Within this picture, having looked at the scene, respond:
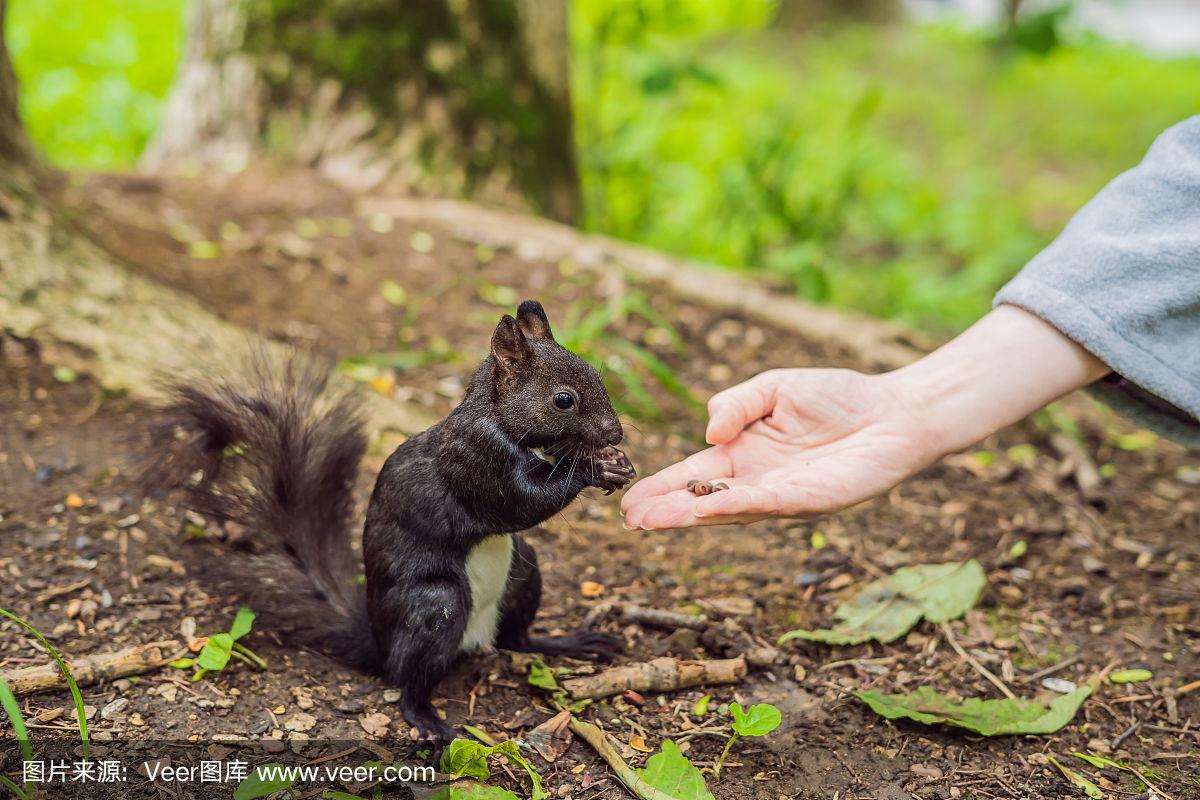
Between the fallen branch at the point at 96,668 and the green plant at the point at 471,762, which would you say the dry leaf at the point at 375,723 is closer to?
the green plant at the point at 471,762

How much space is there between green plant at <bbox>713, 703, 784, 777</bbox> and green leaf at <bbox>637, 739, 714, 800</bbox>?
99mm

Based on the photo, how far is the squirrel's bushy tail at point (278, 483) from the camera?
2.23m

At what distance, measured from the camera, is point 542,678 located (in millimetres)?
2236

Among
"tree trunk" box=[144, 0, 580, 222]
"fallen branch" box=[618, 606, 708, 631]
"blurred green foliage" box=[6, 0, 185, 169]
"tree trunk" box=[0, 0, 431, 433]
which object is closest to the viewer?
"fallen branch" box=[618, 606, 708, 631]

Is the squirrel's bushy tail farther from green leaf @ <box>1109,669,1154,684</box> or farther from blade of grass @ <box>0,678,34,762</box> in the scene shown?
green leaf @ <box>1109,669,1154,684</box>

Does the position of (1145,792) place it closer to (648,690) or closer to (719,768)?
(719,768)

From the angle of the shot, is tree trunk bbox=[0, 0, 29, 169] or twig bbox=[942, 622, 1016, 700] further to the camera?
tree trunk bbox=[0, 0, 29, 169]

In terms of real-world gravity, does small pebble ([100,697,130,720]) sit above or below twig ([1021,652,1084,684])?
above

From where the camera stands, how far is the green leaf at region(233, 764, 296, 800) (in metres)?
1.74

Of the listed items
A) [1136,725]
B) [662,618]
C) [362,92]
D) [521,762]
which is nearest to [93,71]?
[362,92]

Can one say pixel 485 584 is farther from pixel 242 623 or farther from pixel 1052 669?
pixel 1052 669

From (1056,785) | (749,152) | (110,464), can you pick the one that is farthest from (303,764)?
(749,152)

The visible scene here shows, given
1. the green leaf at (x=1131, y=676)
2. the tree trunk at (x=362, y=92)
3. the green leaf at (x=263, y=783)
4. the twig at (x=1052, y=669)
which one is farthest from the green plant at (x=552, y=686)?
the tree trunk at (x=362, y=92)

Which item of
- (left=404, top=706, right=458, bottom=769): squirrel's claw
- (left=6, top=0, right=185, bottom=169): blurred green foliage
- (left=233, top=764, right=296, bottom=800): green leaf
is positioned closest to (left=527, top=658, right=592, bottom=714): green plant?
(left=404, top=706, right=458, bottom=769): squirrel's claw
